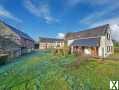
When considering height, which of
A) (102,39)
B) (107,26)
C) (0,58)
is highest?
(107,26)

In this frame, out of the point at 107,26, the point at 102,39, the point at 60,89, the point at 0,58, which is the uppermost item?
the point at 107,26

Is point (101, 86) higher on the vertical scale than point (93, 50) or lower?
lower

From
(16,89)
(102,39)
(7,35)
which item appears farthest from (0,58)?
(102,39)

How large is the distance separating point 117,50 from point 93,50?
1392 cm

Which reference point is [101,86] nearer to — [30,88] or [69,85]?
[69,85]

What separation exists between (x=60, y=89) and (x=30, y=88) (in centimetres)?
187

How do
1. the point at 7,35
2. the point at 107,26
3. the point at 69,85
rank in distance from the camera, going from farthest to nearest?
the point at 7,35 < the point at 107,26 < the point at 69,85

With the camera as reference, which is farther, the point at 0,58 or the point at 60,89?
the point at 0,58

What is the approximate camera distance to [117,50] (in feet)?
112

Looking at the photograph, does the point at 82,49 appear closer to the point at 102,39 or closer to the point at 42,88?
the point at 102,39

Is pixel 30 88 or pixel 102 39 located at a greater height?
pixel 102 39

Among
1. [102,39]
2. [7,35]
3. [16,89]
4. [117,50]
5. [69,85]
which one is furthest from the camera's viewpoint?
[117,50]

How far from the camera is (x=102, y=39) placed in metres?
24.2

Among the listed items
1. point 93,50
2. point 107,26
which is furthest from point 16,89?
point 107,26
